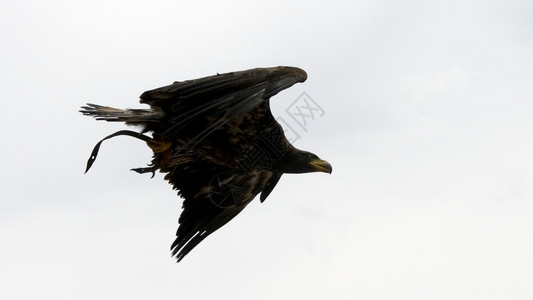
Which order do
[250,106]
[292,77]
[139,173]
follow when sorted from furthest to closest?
[139,173], [292,77], [250,106]

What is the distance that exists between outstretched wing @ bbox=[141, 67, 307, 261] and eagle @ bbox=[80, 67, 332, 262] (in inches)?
0.4

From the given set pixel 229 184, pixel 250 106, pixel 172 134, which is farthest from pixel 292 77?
pixel 229 184

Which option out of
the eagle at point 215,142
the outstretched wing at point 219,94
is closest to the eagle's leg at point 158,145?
the eagle at point 215,142

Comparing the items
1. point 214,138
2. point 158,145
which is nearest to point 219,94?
point 214,138

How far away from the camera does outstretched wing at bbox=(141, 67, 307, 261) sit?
9.80 meters

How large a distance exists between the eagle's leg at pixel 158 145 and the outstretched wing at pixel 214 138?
0.04 m

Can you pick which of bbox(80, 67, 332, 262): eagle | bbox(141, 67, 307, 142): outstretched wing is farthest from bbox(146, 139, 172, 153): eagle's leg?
bbox(141, 67, 307, 142): outstretched wing

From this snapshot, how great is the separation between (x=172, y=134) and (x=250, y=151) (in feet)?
3.27

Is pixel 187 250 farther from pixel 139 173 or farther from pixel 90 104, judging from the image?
pixel 90 104

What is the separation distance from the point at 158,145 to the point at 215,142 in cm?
71

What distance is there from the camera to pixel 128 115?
10.8 metres

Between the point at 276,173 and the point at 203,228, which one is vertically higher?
the point at 276,173

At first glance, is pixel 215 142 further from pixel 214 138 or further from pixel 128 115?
pixel 128 115

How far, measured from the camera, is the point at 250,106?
9359 mm
